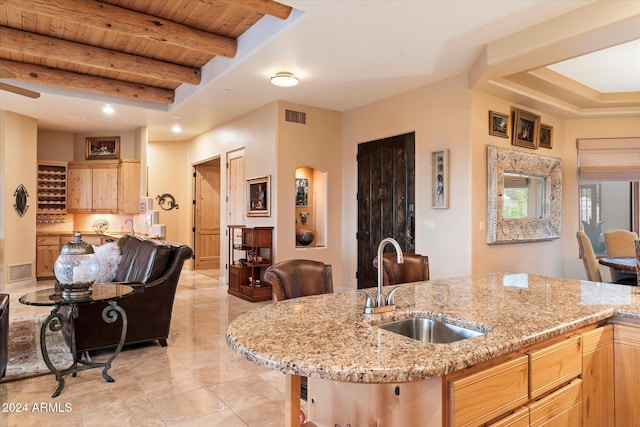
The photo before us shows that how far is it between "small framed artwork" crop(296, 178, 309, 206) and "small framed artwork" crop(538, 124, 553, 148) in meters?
3.50

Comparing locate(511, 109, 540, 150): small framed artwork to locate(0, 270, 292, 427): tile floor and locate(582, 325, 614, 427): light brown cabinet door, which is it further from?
locate(0, 270, 292, 427): tile floor

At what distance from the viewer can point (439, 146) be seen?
4930 mm

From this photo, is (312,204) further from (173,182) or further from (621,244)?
(621,244)

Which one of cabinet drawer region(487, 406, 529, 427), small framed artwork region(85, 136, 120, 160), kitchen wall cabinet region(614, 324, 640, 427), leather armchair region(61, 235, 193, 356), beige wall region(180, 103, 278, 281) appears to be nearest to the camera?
cabinet drawer region(487, 406, 529, 427)

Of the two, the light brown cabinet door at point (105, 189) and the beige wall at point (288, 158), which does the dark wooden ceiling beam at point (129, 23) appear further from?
the light brown cabinet door at point (105, 189)

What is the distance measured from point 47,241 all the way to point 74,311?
5459 mm

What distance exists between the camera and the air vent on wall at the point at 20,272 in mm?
6668

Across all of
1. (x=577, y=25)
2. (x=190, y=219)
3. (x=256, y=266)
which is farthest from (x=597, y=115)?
→ (x=190, y=219)

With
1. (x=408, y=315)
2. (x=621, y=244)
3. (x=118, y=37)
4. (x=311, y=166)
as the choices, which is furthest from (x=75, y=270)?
(x=621, y=244)

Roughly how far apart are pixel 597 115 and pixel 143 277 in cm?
657

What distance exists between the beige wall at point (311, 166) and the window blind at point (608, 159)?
3765 millimetres

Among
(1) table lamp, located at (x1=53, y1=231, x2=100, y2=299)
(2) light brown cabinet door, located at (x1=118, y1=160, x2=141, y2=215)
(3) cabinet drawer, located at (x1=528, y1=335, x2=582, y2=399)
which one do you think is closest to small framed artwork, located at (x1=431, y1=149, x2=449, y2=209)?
(3) cabinet drawer, located at (x1=528, y1=335, x2=582, y2=399)

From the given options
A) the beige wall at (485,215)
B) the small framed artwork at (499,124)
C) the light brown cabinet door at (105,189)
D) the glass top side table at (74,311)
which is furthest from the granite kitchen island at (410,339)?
the light brown cabinet door at (105,189)

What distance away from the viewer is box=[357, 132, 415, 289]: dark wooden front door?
534cm
